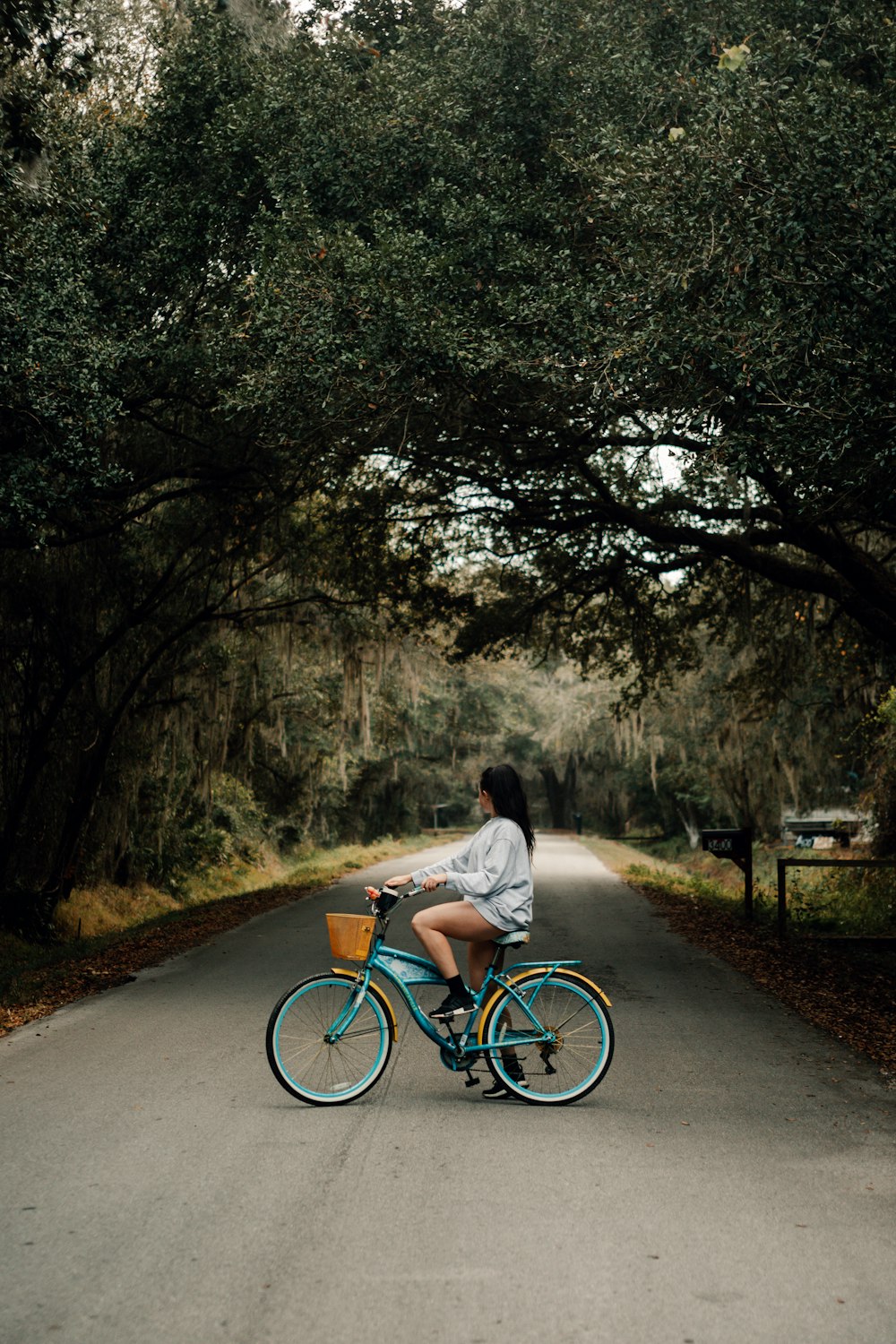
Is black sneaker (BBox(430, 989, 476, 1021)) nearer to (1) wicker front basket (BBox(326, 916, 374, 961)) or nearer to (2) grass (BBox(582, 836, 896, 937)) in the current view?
(1) wicker front basket (BBox(326, 916, 374, 961))

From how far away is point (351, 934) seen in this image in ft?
19.5

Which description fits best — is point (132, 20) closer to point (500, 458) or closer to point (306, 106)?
point (306, 106)

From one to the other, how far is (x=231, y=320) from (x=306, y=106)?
189 centimetres

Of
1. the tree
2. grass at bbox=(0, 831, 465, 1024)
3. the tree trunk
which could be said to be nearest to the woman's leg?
the tree

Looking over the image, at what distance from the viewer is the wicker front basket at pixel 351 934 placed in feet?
19.4

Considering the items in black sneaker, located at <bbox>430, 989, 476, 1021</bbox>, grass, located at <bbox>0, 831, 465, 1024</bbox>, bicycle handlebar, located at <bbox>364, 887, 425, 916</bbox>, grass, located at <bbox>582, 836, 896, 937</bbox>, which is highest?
bicycle handlebar, located at <bbox>364, 887, 425, 916</bbox>

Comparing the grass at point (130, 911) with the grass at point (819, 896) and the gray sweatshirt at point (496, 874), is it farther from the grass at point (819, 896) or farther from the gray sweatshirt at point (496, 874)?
the grass at point (819, 896)

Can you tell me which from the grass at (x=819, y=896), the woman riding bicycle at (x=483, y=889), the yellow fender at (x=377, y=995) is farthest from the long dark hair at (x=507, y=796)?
the grass at (x=819, y=896)

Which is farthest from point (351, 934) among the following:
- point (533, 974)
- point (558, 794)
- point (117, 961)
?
point (558, 794)

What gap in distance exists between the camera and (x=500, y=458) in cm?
1227

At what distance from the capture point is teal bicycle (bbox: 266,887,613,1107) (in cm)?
599

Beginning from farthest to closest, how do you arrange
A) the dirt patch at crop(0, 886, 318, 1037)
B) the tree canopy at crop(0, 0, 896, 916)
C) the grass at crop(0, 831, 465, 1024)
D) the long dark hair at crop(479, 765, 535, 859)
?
1. the grass at crop(0, 831, 465, 1024)
2. the dirt patch at crop(0, 886, 318, 1037)
3. the tree canopy at crop(0, 0, 896, 916)
4. the long dark hair at crop(479, 765, 535, 859)

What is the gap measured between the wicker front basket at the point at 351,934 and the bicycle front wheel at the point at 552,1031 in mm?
741

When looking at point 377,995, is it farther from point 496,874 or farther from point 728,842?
point 728,842
